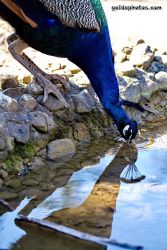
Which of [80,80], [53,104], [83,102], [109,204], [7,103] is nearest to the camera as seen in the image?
[109,204]

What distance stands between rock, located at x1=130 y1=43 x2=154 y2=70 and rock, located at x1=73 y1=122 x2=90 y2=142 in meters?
1.04

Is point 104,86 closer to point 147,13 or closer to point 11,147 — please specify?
point 11,147

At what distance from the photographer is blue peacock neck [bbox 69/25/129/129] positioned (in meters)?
4.11

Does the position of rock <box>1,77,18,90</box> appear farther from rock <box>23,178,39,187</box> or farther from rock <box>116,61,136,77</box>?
rock <box>116,61,136,77</box>

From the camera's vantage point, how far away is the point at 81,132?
14.3ft

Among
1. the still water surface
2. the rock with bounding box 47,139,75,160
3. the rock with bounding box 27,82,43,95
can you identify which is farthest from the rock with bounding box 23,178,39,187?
the rock with bounding box 27,82,43,95

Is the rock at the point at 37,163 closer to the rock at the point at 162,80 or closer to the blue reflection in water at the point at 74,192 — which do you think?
the blue reflection in water at the point at 74,192

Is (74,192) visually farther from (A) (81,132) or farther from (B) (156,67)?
(B) (156,67)

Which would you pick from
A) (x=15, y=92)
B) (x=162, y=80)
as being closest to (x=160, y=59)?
(x=162, y=80)

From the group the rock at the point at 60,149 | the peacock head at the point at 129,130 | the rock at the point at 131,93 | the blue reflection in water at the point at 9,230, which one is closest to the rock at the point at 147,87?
the rock at the point at 131,93

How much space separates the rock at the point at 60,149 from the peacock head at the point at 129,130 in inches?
15.3

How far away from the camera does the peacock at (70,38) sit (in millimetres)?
3885

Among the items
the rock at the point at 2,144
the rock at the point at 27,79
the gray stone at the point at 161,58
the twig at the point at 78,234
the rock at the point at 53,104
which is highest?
the rock at the point at 27,79

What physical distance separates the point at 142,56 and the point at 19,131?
1.76m
